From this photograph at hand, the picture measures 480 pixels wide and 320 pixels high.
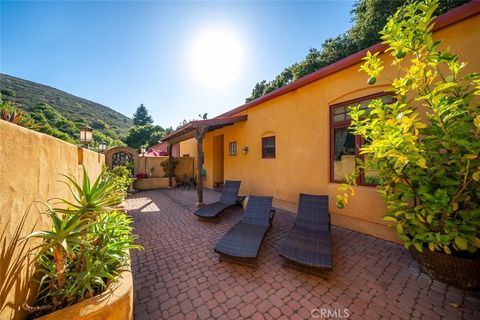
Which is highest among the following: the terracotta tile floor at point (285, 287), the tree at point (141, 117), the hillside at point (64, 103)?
the hillside at point (64, 103)

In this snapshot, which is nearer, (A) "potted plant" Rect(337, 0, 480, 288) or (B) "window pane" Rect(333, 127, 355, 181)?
(A) "potted plant" Rect(337, 0, 480, 288)

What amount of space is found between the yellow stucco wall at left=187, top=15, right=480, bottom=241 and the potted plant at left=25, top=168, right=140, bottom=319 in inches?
192

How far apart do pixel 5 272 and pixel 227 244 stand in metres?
2.79

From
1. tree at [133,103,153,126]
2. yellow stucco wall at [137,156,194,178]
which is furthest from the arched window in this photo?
tree at [133,103,153,126]

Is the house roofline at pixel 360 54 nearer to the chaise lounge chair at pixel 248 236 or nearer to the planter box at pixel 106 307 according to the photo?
the chaise lounge chair at pixel 248 236

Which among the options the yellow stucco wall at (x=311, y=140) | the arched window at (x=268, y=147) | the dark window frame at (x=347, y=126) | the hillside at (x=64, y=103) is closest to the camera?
the yellow stucco wall at (x=311, y=140)

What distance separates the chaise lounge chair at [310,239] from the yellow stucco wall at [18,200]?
3.17 meters

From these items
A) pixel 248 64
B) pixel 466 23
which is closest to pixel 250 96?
pixel 248 64

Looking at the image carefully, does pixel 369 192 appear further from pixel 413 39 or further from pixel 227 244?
pixel 227 244

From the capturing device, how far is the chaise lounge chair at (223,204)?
17.4 ft

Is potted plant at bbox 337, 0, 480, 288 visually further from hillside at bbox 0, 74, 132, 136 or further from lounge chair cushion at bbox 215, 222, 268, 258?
hillside at bbox 0, 74, 132, 136

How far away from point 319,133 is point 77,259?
18.3ft

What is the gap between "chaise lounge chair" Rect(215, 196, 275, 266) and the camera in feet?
10.5

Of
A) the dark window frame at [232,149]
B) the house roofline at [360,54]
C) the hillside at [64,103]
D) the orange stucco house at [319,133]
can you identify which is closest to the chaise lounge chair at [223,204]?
the orange stucco house at [319,133]
